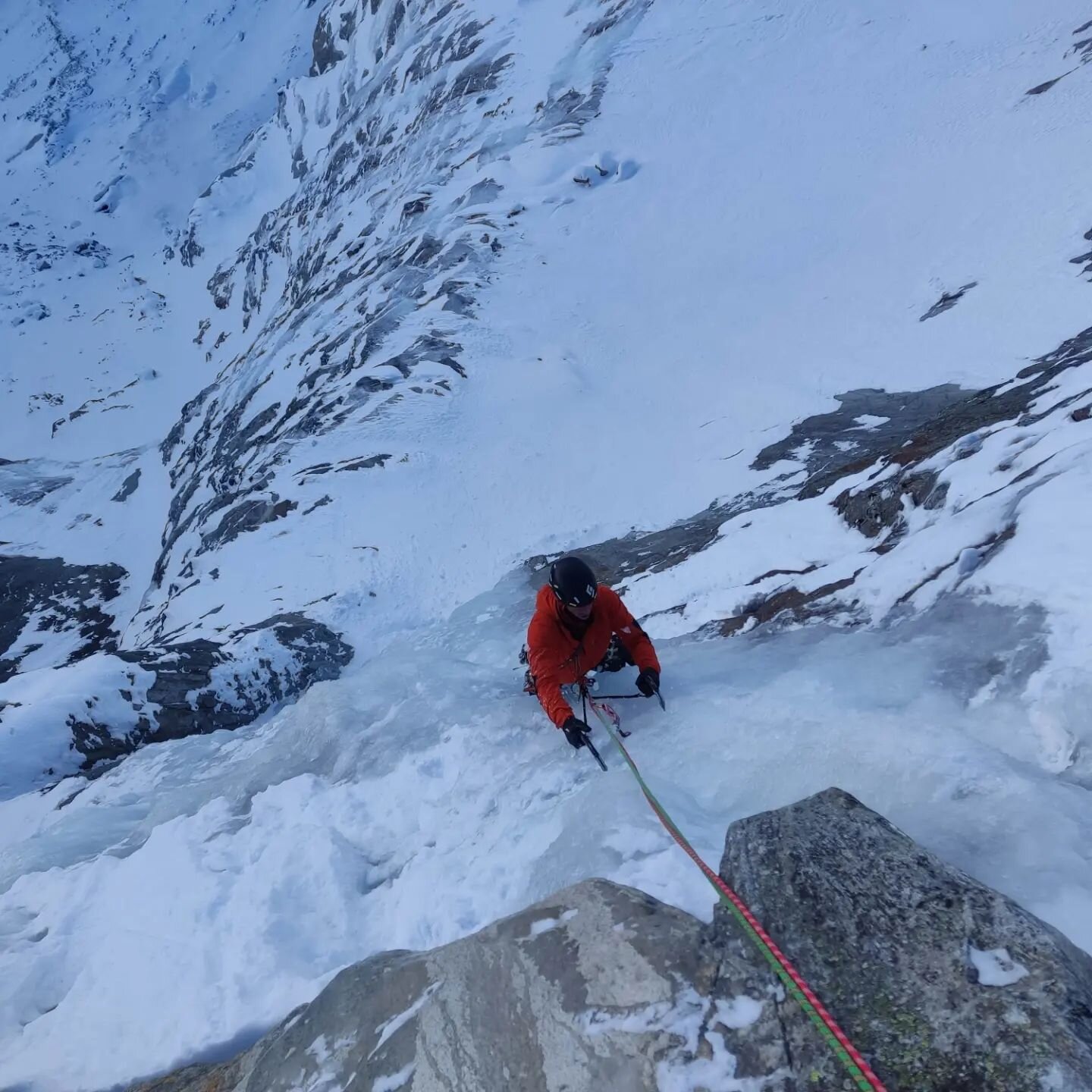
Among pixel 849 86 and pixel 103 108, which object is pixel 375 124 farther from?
pixel 103 108

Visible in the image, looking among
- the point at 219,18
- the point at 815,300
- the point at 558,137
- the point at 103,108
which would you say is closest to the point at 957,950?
the point at 815,300

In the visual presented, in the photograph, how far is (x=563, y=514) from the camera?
17016 mm

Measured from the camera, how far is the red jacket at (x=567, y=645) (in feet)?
19.2

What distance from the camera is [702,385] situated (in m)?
21.9

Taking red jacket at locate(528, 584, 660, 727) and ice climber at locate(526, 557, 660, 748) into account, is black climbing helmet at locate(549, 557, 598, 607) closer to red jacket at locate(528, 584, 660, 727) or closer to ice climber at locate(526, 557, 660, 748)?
ice climber at locate(526, 557, 660, 748)

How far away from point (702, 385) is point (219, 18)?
131 metres

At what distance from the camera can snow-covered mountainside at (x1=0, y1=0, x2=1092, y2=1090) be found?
4.90 metres

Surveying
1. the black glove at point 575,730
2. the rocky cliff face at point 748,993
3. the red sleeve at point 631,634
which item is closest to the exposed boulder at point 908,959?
the rocky cliff face at point 748,993

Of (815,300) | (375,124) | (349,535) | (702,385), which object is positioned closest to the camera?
(349,535)

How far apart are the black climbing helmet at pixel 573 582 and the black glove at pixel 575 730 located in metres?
0.91

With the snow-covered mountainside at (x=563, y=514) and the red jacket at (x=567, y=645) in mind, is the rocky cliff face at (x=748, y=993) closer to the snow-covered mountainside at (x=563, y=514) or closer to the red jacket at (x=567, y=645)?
the snow-covered mountainside at (x=563, y=514)

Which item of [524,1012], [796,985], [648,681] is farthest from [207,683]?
[796,985]

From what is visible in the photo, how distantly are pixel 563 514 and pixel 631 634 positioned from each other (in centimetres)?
1086

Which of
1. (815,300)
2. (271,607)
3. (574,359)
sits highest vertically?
(574,359)
